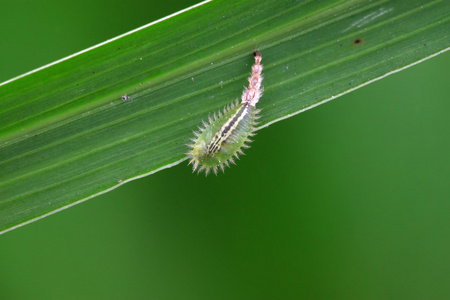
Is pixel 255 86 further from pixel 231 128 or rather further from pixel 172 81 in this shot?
pixel 172 81

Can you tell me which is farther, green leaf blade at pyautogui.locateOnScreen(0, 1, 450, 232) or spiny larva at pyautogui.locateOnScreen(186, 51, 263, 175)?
spiny larva at pyautogui.locateOnScreen(186, 51, 263, 175)

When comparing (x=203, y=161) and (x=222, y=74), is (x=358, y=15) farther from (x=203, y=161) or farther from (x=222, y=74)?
(x=203, y=161)

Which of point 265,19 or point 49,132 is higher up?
point 265,19

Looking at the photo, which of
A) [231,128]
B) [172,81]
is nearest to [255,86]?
[231,128]

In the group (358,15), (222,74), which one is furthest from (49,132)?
(358,15)

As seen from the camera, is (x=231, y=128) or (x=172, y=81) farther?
(x=231, y=128)

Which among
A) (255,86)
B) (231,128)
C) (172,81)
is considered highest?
(172,81)

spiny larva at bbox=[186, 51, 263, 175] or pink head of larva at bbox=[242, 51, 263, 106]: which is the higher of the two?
pink head of larva at bbox=[242, 51, 263, 106]

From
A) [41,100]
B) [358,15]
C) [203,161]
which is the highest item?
[358,15]

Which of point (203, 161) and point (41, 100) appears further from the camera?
point (203, 161)
